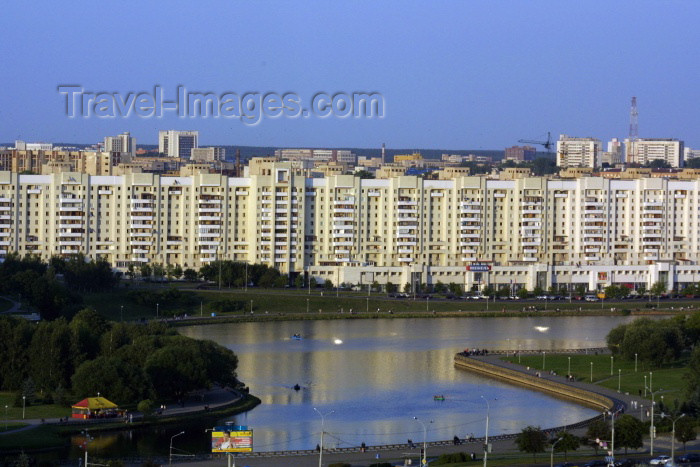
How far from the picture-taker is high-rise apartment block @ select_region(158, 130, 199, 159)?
11081 cm

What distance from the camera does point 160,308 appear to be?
43656 mm

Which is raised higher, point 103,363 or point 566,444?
point 103,363

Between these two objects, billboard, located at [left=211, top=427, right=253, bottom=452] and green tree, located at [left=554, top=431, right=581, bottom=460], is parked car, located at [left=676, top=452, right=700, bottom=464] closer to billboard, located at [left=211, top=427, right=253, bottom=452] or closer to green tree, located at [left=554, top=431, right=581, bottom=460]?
green tree, located at [left=554, top=431, right=581, bottom=460]

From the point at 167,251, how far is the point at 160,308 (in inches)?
307

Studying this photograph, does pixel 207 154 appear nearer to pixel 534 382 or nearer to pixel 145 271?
pixel 145 271

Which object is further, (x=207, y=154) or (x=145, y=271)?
(x=207, y=154)

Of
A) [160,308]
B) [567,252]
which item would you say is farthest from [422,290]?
[160,308]

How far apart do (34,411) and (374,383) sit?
7.50 metres

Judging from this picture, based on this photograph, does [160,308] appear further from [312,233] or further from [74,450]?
[74,450]

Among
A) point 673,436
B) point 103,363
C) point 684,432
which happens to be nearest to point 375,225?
point 103,363

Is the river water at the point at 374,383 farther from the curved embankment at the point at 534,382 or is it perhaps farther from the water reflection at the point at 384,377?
the curved embankment at the point at 534,382

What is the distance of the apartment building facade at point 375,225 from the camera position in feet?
167

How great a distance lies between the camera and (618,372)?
3278 centimetres

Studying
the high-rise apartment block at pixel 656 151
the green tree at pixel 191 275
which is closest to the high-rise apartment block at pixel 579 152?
the high-rise apartment block at pixel 656 151
